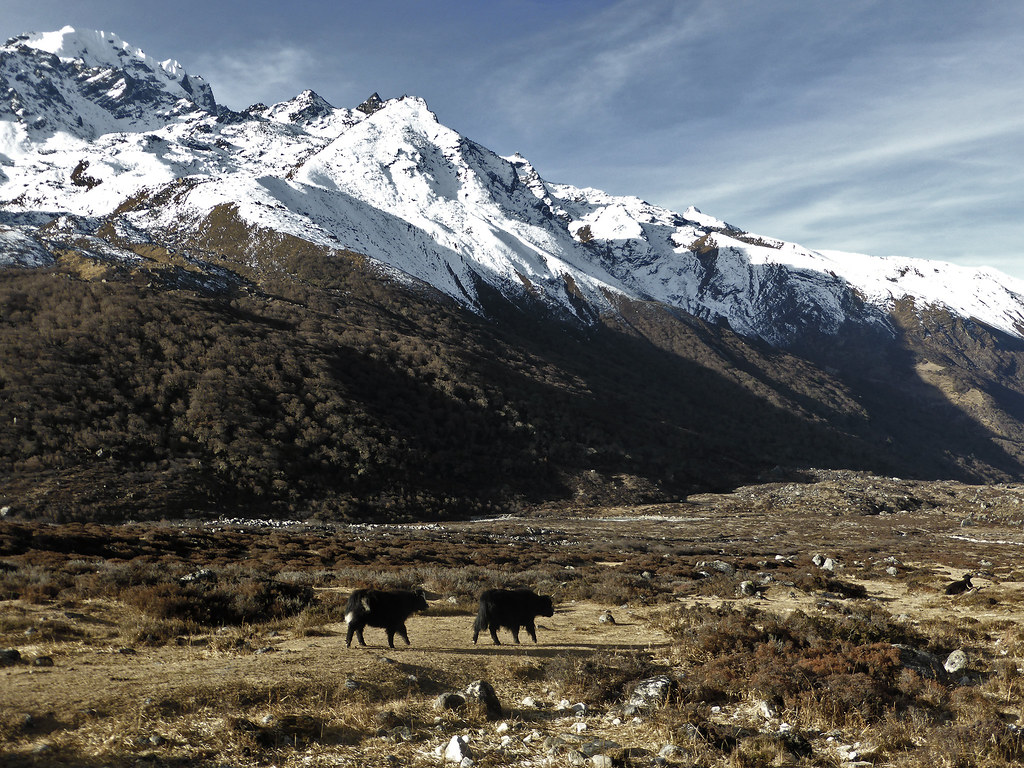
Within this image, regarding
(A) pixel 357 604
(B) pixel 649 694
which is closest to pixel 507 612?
(A) pixel 357 604

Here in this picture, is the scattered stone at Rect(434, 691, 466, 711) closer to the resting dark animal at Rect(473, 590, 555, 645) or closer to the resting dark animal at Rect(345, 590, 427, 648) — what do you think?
the resting dark animal at Rect(345, 590, 427, 648)

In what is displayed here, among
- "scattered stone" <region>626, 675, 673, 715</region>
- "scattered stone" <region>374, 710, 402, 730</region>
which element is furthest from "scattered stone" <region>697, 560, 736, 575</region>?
"scattered stone" <region>374, 710, 402, 730</region>

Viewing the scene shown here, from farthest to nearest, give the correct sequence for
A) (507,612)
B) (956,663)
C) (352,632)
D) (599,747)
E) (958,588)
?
(958,588) → (507,612) → (352,632) → (956,663) → (599,747)

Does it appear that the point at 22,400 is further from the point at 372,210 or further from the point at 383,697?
the point at 372,210

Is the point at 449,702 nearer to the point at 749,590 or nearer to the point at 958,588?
the point at 749,590

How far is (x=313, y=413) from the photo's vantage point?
66.6 meters

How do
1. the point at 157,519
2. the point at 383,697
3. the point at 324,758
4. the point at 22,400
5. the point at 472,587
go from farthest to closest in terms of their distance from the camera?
the point at 22,400
the point at 157,519
the point at 472,587
the point at 383,697
the point at 324,758

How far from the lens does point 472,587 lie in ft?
59.4

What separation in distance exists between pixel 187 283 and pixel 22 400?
43.6 m

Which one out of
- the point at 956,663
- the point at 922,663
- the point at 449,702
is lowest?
the point at 956,663

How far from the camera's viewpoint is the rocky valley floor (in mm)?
6648

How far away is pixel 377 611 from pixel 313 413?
59343 millimetres

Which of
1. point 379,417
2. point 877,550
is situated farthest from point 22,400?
point 877,550

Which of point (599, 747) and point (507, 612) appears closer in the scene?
point (599, 747)
